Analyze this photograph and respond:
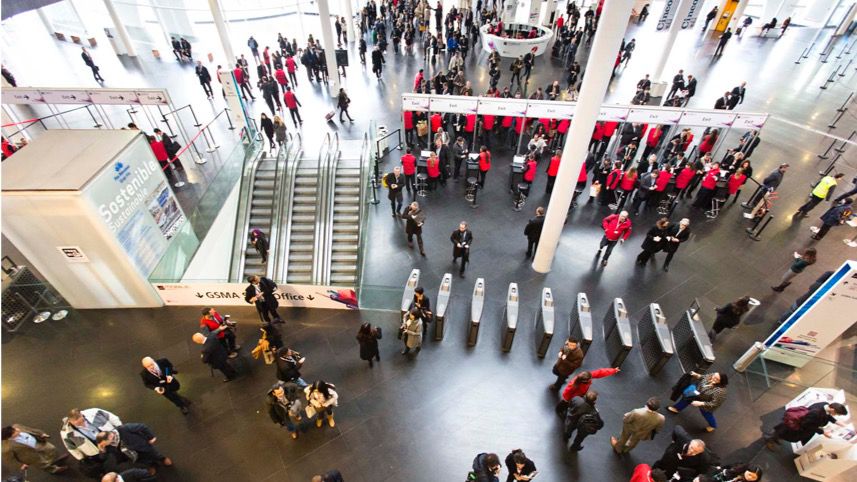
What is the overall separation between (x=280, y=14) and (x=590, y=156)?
26.1m

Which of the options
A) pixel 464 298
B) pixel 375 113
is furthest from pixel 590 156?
pixel 375 113

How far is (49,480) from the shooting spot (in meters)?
5.82

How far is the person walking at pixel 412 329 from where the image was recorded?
6.86m

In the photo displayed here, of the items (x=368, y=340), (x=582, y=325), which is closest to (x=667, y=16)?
(x=582, y=325)

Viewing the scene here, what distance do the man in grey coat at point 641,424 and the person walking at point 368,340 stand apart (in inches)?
152

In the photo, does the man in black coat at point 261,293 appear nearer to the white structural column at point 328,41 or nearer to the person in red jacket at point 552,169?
the person in red jacket at point 552,169

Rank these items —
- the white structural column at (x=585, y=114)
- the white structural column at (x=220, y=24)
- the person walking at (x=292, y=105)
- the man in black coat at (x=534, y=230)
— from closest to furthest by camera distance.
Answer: the white structural column at (x=585, y=114) → the man in black coat at (x=534, y=230) → the white structural column at (x=220, y=24) → the person walking at (x=292, y=105)

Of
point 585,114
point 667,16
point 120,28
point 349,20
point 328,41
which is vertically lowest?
point 120,28

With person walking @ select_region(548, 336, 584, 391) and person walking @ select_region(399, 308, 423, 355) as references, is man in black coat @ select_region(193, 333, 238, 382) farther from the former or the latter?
person walking @ select_region(548, 336, 584, 391)

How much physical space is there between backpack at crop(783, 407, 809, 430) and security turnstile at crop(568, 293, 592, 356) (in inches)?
108

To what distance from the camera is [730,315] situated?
731 cm

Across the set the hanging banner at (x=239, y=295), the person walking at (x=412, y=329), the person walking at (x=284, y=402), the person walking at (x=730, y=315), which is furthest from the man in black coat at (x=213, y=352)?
the person walking at (x=730, y=315)

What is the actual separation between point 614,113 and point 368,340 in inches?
359

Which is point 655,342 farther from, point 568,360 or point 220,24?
point 220,24
